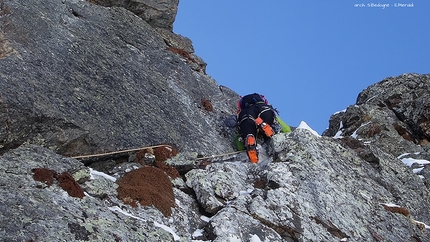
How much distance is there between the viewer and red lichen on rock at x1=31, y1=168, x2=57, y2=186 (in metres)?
10.0

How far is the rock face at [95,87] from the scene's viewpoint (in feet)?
41.0

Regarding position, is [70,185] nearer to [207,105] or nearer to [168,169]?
[168,169]

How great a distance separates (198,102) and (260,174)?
565 centimetres

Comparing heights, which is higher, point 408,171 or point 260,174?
point 408,171

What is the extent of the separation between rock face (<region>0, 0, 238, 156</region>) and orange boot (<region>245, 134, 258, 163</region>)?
116 centimetres

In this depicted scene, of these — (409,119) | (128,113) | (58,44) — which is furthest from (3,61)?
(409,119)

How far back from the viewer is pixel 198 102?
63.3 feet

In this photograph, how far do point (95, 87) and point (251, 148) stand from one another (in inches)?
234

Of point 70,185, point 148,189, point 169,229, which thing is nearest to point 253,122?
point 148,189

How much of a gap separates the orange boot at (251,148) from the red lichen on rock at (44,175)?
7.78 meters

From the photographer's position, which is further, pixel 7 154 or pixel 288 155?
pixel 288 155

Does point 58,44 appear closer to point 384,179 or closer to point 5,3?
point 5,3

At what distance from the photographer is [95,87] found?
15.0m

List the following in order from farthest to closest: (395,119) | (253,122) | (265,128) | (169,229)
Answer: (395,119) < (253,122) < (265,128) < (169,229)
